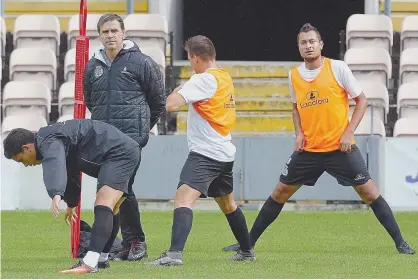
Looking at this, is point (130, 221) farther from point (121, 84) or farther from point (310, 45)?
point (310, 45)

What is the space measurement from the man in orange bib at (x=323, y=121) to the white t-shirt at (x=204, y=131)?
3.53 ft

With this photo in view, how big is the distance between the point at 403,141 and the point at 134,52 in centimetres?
717

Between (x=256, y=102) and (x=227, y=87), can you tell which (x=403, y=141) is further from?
(x=227, y=87)

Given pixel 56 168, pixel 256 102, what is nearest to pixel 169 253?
pixel 56 168

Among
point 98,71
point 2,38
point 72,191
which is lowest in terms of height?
point 72,191

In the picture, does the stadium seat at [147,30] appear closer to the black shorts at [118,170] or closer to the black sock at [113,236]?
the black sock at [113,236]

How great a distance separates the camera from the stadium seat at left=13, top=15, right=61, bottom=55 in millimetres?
20438

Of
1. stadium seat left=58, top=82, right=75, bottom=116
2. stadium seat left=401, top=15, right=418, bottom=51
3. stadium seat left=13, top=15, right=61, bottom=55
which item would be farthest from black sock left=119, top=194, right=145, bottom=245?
stadium seat left=13, top=15, right=61, bottom=55

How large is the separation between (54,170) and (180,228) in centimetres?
134

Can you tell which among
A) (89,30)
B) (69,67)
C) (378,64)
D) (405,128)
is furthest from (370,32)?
(69,67)

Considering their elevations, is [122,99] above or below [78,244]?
above

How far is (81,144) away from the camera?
905 centimetres

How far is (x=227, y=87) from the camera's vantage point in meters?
9.82

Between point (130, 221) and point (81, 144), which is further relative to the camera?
point (130, 221)
